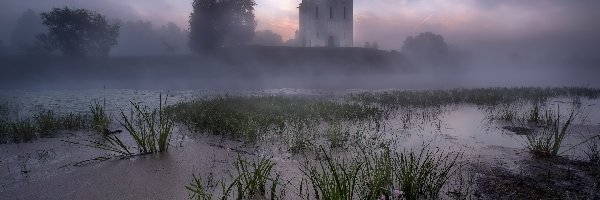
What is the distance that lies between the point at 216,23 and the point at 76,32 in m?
22.7

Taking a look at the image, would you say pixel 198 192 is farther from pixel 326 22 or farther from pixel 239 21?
pixel 326 22

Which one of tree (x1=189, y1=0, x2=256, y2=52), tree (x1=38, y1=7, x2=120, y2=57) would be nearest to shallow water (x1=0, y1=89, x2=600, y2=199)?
tree (x1=189, y1=0, x2=256, y2=52)

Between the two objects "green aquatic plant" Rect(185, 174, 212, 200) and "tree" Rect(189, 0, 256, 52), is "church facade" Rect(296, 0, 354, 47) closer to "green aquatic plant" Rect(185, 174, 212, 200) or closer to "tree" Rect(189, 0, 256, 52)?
"tree" Rect(189, 0, 256, 52)

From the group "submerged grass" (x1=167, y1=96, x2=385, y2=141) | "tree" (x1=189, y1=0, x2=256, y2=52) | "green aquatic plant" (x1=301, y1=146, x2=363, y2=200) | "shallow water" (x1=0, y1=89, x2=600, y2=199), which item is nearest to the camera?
"green aquatic plant" (x1=301, y1=146, x2=363, y2=200)

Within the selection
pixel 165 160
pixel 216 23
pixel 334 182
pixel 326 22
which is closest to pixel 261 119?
pixel 165 160

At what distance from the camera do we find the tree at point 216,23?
4962 centimetres

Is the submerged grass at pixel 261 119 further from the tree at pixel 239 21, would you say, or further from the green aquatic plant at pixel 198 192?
the tree at pixel 239 21

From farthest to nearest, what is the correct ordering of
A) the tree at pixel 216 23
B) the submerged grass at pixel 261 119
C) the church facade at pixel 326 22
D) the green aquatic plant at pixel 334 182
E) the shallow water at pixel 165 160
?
the church facade at pixel 326 22, the tree at pixel 216 23, the submerged grass at pixel 261 119, the shallow water at pixel 165 160, the green aquatic plant at pixel 334 182

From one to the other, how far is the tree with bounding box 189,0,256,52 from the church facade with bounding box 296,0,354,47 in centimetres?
1344

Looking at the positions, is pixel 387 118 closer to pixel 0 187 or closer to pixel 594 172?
pixel 594 172

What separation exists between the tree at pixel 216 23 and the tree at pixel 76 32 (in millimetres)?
16725

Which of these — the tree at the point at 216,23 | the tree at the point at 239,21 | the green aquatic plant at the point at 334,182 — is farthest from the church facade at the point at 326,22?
the green aquatic plant at the point at 334,182

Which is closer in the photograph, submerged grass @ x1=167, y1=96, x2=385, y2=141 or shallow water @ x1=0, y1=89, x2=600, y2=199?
shallow water @ x1=0, y1=89, x2=600, y2=199

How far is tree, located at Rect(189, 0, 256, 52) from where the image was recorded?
163 ft
